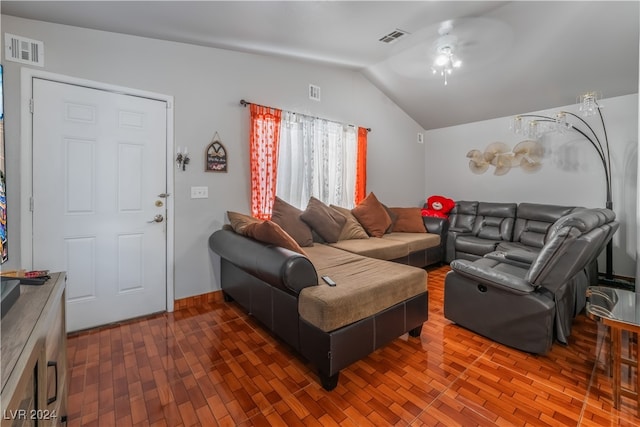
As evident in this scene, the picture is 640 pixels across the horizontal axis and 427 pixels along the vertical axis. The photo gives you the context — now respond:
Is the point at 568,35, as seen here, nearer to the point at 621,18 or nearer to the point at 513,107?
the point at 621,18

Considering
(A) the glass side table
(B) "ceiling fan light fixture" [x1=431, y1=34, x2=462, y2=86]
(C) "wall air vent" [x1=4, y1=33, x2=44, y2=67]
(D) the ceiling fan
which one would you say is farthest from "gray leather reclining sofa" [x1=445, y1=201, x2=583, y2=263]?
(C) "wall air vent" [x1=4, y1=33, x2=44, y2=67]

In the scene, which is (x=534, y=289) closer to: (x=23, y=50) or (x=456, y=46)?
(x=456, y=46)

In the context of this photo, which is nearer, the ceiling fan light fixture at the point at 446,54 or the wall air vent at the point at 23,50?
the wall air vent at the point at 23,50

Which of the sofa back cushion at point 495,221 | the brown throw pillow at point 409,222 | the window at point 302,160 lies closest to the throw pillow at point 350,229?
the window at point 302,160

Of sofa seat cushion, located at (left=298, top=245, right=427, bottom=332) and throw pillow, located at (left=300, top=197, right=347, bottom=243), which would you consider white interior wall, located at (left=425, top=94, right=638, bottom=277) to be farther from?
sofa seat cushion, located at (left=298, top=245, right=427, bottom=332)

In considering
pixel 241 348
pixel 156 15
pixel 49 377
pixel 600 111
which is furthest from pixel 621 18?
pixel 49 377

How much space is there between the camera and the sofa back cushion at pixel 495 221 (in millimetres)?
4176

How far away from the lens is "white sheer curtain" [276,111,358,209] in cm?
349

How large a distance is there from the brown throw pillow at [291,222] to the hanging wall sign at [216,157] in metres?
0.69

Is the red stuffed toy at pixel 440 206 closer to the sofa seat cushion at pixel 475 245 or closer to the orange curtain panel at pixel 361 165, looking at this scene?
the sofa seat cushion at pixel 475 245

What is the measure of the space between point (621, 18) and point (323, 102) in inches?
118

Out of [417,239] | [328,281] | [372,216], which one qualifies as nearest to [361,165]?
[372,216]

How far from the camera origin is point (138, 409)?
1.53m

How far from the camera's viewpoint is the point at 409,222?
4.39 meters
